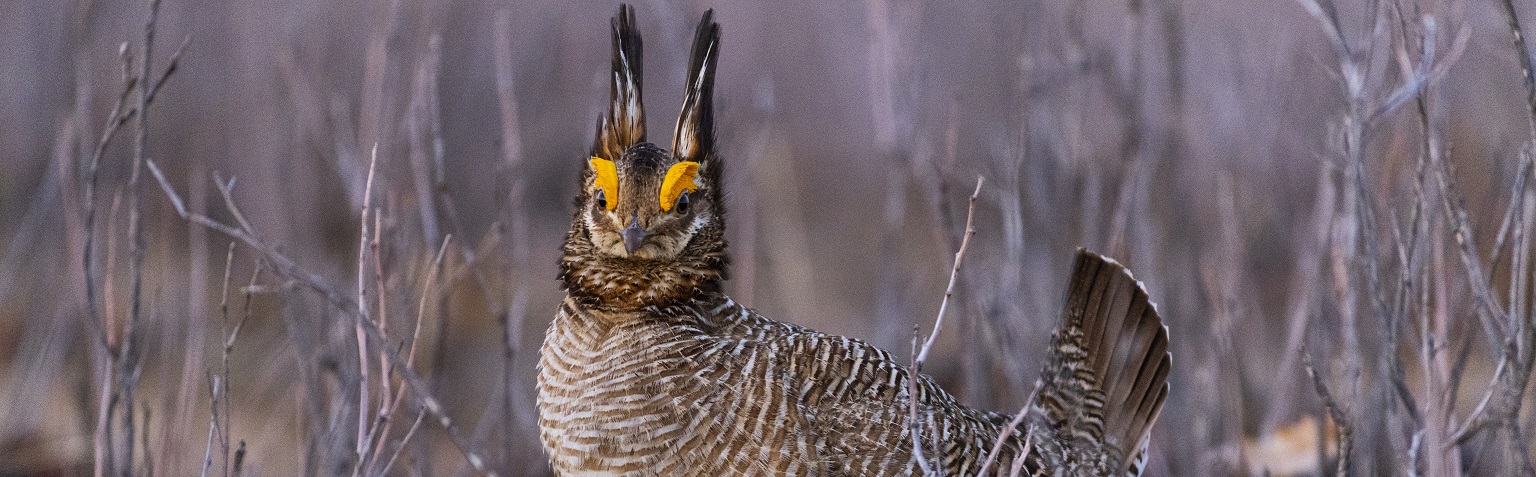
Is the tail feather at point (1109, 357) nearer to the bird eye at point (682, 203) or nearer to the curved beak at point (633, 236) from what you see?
the bird eye at point (682, 203)

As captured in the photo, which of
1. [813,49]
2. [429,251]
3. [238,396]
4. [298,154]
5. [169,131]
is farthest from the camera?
[813,49]

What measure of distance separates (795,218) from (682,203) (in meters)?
6.88

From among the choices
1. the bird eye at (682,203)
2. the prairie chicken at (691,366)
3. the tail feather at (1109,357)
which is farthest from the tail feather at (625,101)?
the tail feather at (1109,357)

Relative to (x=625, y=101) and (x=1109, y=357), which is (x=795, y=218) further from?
(x=625, y=101)

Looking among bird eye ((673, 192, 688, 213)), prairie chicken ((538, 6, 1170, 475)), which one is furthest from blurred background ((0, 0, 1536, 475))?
bird eye ((673, 192, 688, 213))

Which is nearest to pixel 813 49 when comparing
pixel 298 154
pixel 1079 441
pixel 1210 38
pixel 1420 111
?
pixel 1210 38

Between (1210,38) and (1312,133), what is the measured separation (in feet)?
6.44

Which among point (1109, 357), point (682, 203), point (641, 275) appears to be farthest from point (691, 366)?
point (1109, 357)

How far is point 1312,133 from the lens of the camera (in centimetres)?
608

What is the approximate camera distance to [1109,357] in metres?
4.07

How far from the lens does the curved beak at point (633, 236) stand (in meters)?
3.23

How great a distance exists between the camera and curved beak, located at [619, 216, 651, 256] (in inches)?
127

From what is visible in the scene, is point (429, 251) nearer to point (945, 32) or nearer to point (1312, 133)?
point (1312, 133)

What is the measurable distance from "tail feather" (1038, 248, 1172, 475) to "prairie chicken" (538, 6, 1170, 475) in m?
0.18
